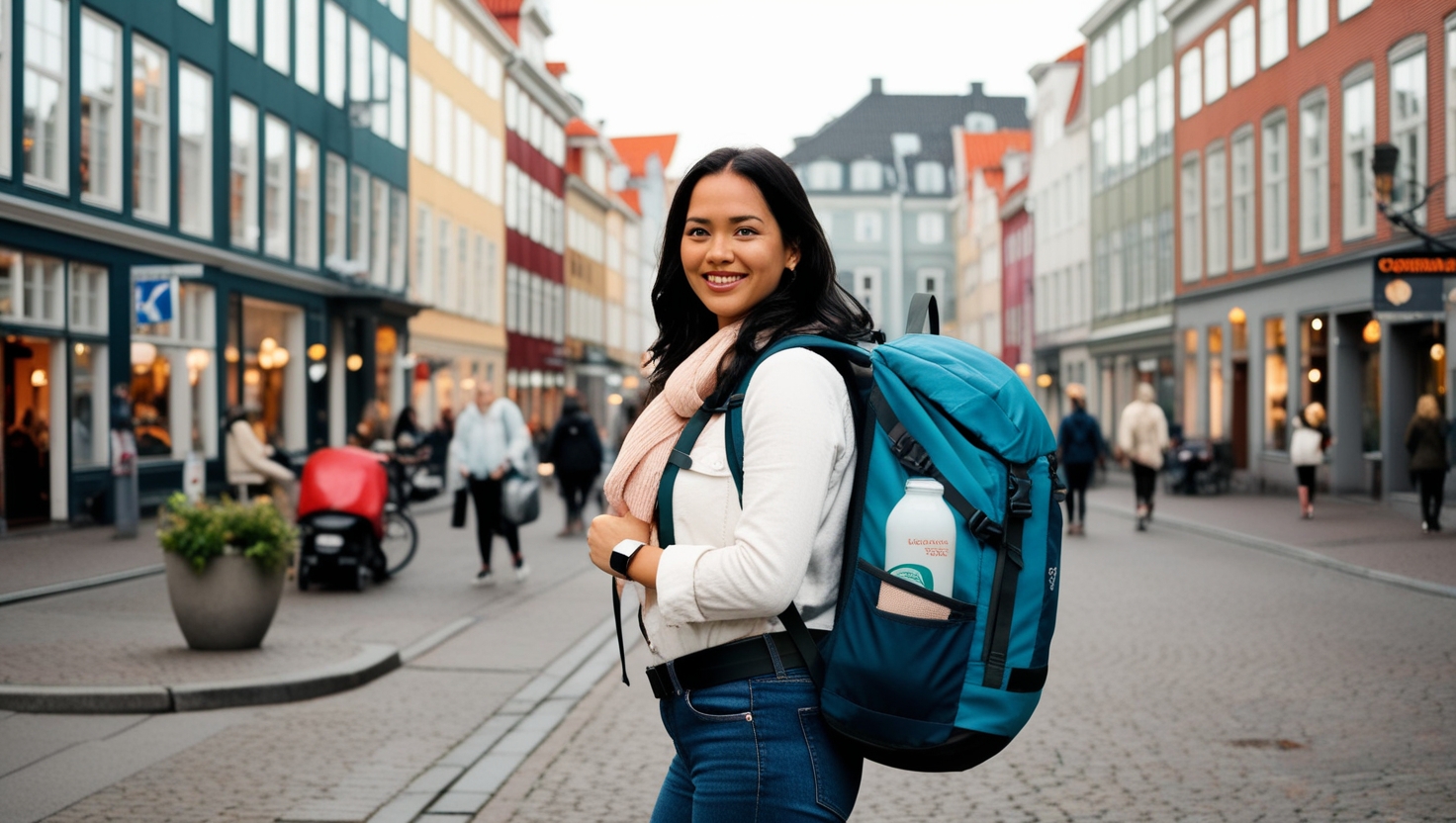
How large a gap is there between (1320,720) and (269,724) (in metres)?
4.94

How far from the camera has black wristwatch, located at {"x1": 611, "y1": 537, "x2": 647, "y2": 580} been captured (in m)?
2.49

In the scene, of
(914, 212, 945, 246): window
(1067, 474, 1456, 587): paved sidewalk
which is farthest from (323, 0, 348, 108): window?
(914, 212, 945, 246): window

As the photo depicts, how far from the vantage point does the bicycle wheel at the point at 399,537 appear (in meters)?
16.0

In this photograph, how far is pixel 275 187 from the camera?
31.1 meters

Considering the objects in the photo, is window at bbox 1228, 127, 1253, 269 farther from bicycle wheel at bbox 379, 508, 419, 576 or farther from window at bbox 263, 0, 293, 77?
bicycle wheel at bbox 379, 508, 419, 576

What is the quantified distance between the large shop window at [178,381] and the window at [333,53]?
8.52 m

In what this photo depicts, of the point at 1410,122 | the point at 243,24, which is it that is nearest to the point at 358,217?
the point at 243,24

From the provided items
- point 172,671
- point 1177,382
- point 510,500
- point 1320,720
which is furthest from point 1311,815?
point 1177,382

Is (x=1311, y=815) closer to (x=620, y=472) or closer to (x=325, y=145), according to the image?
(x=620, y=472)

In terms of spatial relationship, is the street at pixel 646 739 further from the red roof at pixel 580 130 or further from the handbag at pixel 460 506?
the red roof at pixel 580 130

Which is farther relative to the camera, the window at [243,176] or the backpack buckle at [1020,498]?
the window at [243,176]

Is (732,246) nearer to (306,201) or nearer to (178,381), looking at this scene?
(178,381)

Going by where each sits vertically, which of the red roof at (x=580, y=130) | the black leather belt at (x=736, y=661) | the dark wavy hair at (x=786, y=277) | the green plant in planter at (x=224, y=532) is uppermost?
the red roof at (x=580, y=130)

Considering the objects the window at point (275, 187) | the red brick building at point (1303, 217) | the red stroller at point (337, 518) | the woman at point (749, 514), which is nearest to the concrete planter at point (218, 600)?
the red stroller at point (337, 518)
